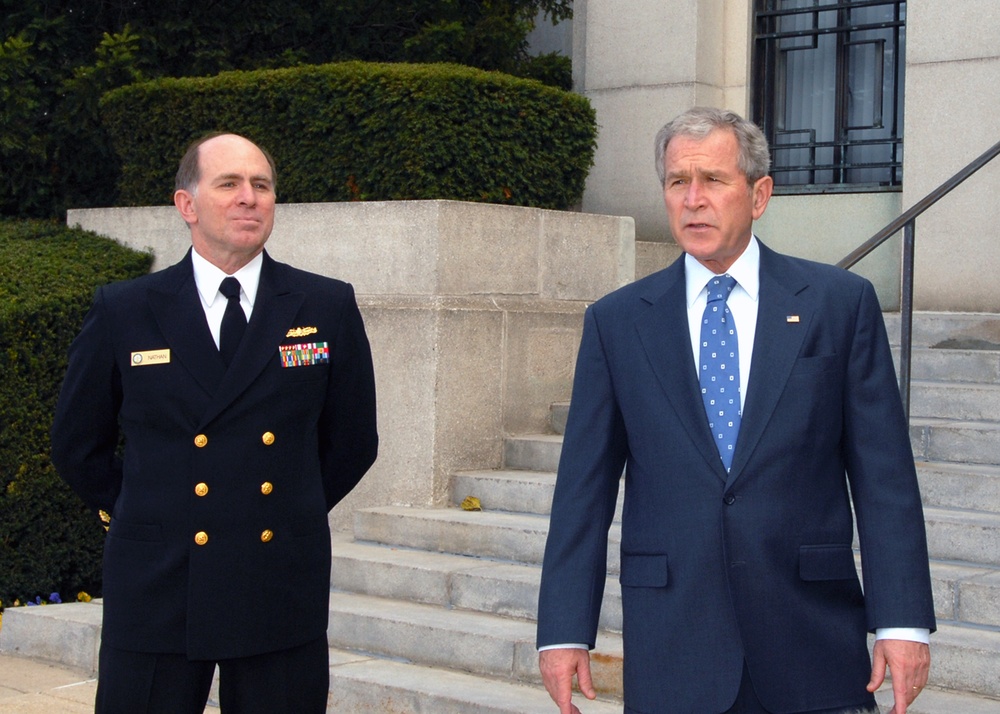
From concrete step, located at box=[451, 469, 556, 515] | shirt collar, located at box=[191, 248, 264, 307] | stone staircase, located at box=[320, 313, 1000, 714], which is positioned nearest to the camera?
shirt collar, located at box=[191, 248, 264, 307]

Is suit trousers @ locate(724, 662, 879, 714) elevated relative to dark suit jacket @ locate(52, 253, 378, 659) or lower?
lower

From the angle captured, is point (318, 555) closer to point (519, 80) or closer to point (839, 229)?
point (519, 80)

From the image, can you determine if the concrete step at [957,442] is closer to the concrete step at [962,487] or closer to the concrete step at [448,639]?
the concrete step at [962,487]

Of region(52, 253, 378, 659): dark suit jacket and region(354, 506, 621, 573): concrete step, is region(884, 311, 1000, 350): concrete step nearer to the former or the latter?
region(354, 506, 621, 573): concrete step

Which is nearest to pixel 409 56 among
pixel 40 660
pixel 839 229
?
pixel 839 229

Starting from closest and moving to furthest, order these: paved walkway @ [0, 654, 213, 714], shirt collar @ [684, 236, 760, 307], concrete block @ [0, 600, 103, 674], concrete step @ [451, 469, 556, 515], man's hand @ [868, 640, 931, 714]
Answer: man's hand @ [868, 640, 931, 714] → shirt collar @ [684, 236, 760, 307] → paved walkway @ [0, 654, 213, 714] → concrete block @ [0, 600, 103, 674] → concrete step @ [451, 469, 556, 515]

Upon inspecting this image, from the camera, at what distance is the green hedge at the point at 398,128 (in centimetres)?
774

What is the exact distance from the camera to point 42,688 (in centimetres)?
625

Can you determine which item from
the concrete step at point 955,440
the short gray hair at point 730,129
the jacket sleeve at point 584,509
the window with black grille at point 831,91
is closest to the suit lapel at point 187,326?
the jacket sleeve at point 584,509

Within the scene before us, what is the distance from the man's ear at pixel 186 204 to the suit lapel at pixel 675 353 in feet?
3.84

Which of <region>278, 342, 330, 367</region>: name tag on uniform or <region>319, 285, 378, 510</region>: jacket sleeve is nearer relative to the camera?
<region>278, 342, 330, 367</region>: name tag on uniform

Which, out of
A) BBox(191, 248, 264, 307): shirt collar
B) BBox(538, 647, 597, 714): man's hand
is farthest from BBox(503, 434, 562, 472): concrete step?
BBox(538, 647, 597, 714): man's hand

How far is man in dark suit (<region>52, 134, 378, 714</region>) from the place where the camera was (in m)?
3.41

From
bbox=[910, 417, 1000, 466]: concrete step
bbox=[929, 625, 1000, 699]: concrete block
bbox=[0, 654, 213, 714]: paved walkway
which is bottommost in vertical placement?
bbox=[0, 654, 213, 714]: paved walkway
